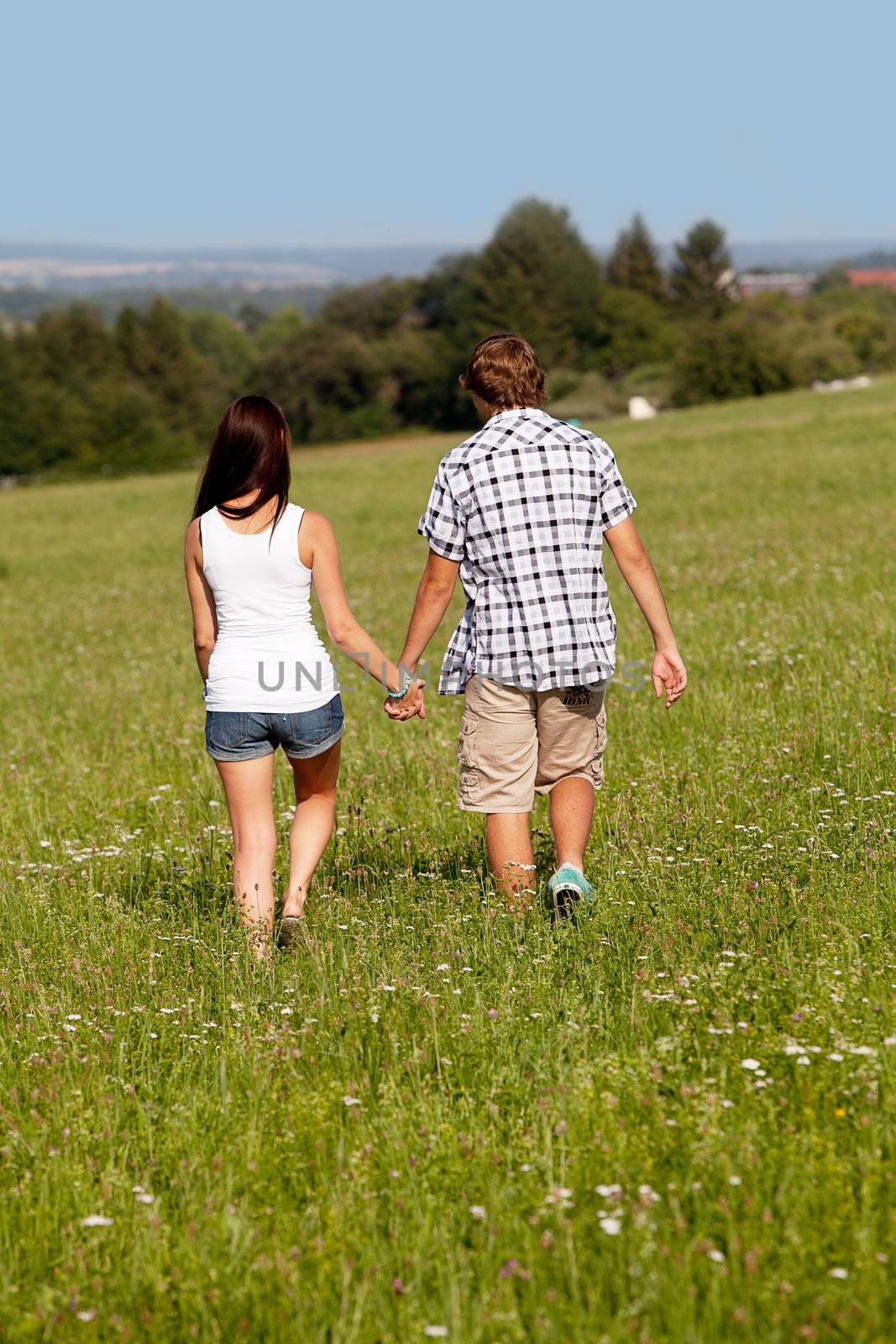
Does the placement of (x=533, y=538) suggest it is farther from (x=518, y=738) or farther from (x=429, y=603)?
(x=518, y=738)

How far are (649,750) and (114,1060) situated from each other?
4.30m

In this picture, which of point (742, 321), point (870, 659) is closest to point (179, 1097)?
point (870, 659)

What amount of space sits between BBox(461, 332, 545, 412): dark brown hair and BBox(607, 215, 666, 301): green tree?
12217 centimetres

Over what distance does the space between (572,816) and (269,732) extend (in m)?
1.32

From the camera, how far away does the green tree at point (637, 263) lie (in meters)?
123

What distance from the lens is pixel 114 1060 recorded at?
4.36 metres

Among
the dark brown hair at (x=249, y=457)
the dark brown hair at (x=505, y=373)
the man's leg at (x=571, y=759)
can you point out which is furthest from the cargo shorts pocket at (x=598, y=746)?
the dark brown hair at (x=249, y=457)

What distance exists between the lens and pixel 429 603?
5730 millimetres

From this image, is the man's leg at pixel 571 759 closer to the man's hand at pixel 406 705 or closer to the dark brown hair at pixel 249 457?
the man's hand at pixel 406 705

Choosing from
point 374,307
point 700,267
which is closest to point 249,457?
point 374,307

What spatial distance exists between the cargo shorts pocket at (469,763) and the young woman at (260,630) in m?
0.38

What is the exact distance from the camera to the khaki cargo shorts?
5668 millimetres

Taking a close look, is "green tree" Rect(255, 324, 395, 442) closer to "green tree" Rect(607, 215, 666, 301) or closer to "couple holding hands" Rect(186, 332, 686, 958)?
"green tree" Rect(607, 215, 666, 301)

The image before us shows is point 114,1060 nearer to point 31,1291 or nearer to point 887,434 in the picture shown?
point 31,1291
